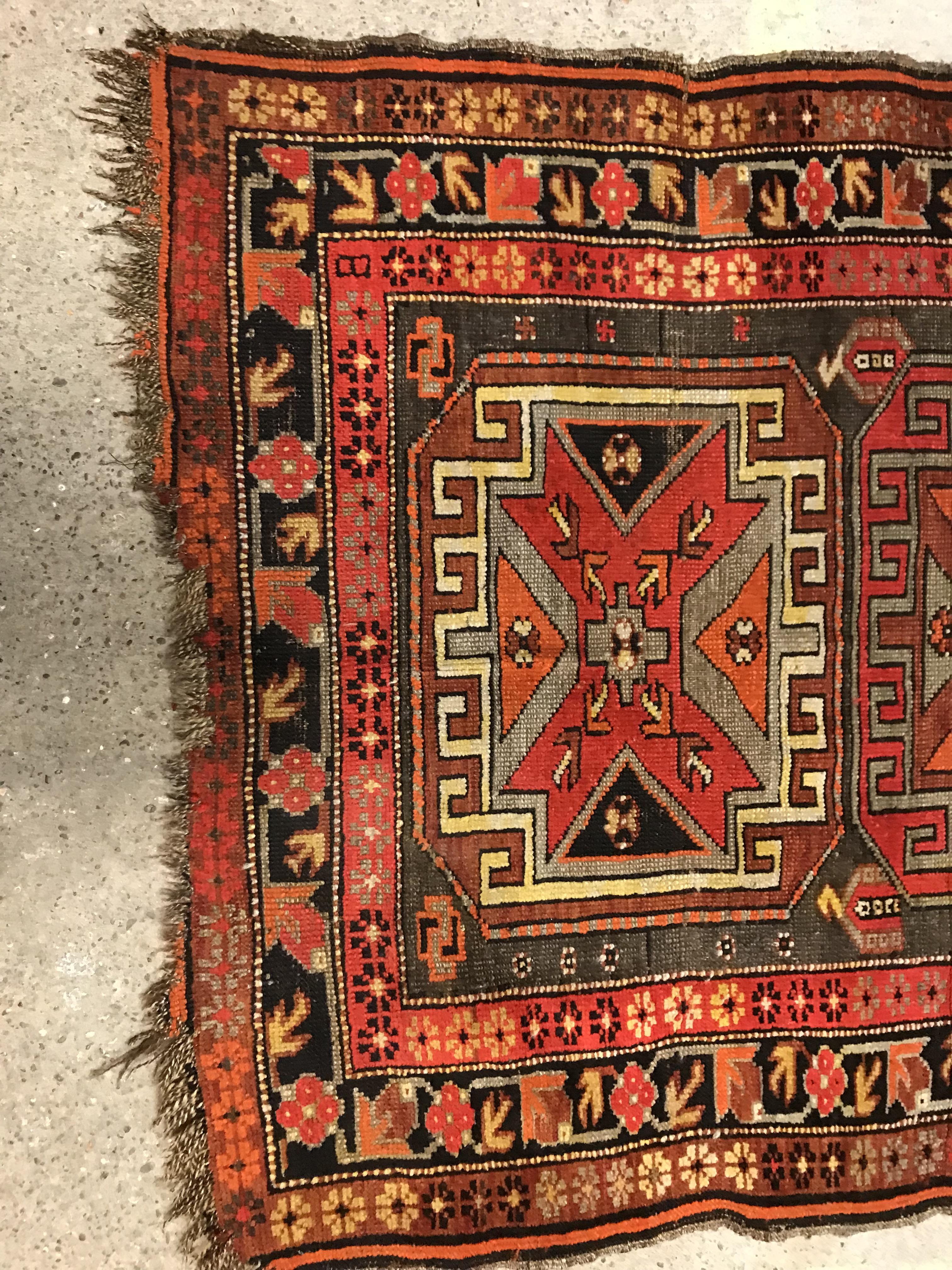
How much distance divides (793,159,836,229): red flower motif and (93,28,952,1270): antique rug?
0.02 m

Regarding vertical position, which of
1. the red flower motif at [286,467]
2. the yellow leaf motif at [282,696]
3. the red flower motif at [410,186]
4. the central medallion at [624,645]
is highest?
the red flower motif at [410,186]

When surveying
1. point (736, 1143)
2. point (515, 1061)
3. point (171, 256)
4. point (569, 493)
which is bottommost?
point (736, 1143)

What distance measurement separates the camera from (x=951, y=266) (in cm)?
106

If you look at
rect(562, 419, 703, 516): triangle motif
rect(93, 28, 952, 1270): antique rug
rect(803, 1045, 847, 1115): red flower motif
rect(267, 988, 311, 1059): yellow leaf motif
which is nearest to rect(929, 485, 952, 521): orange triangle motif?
rect(93, 28, 952, 1270): antique rug

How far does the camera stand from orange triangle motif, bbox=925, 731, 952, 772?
1.10 m

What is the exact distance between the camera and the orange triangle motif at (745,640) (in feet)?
Result: 3.52

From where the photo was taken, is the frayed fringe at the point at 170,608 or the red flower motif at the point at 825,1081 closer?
the frayed fringe at the point at 170,608

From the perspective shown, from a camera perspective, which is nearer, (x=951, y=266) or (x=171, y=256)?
(x=171, y=256)

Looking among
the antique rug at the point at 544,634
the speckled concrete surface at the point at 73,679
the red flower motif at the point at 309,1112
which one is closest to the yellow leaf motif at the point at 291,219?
the antique rug at the point at 544,634

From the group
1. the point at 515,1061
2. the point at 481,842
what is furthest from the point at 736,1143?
the point at 481,842

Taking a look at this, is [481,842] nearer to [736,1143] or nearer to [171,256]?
[736,1143]

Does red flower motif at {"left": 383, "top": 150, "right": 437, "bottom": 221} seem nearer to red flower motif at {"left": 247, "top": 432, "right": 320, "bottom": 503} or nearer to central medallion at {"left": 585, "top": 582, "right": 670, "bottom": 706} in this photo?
red flower motif at {"left": 247, "top": 432, "right": 320, "bottom": 503}

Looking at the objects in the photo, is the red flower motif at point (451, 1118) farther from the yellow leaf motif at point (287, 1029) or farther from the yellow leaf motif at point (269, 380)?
the yellow leaf motif at point (269, 380)

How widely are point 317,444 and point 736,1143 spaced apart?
47.0 inches
